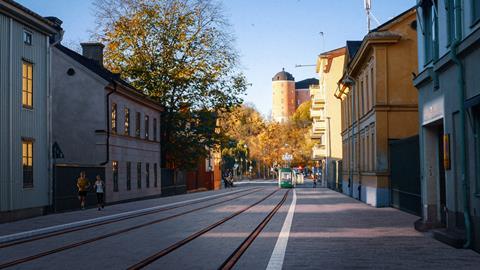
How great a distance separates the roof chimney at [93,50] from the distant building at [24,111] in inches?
668

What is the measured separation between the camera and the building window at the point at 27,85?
80.6 ft

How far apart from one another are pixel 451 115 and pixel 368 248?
3334mm

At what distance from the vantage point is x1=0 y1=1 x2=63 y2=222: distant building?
22719 mm

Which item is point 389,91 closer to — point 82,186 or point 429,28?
point 429,28

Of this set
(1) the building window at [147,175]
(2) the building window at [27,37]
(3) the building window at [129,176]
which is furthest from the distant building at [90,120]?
(2) the building window at [27,37]

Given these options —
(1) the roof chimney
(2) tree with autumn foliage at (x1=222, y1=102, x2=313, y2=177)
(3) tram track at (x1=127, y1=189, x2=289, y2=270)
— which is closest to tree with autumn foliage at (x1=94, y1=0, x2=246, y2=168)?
(1) the roof chimney

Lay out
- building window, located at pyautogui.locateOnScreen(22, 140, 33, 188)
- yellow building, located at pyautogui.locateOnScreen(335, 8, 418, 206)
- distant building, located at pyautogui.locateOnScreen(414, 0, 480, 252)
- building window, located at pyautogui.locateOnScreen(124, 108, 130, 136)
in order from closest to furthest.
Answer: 1. distant building, located at pyautogui.locateOnScreen(414, 0, 480, 252)
2. building window, located at pyautogui.locateOnScreen(22, 140, 33, 188)
3. yellow building, located at pyautogui.locateOnScreen(335, 8, 418, 206)
4. building window, located at pyautogui.locateOnScreen(124, 108, 130, 136)

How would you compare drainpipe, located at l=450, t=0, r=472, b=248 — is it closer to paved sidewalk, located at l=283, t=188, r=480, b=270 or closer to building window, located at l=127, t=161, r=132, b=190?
paved sidewalk, located at l=283, t=188, r=480, b=270

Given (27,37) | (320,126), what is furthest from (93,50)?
(320,126)

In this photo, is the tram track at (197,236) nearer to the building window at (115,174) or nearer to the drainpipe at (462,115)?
the drainpipe at (462,115)

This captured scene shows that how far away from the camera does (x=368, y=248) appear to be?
1382 cm

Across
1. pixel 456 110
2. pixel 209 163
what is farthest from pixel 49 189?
pixel 209 163

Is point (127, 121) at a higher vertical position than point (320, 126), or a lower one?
lower

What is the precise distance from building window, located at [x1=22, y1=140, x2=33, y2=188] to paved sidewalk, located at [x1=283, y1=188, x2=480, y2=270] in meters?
9.84
